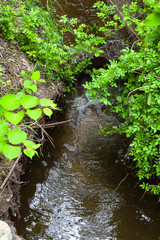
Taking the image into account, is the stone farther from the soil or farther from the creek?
the creek

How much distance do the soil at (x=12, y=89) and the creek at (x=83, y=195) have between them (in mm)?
270

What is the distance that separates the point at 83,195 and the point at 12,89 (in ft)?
5.80

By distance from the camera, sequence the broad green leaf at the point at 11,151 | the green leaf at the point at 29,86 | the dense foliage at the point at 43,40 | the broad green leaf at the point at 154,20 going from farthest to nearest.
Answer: the dense foliage at the point at 43,40, the broad green leaf at the point at 154,20, the green leaf at the point at 29,86, the broad green leaf at the point at 11,151

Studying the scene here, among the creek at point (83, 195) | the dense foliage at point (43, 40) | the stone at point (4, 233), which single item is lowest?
the creek at point (83, 195)

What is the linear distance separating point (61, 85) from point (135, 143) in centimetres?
193

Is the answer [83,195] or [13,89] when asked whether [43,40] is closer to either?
[13,89]

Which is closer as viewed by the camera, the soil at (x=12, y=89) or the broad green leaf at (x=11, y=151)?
the broad green leaf at (x=11, y=151)

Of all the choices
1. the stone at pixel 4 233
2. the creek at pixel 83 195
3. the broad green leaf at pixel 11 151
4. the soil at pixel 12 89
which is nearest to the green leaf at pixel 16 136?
the broad green leaf at pixel 11 151

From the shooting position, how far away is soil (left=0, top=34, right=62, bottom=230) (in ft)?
7.50

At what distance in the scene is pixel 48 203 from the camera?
2820 mm

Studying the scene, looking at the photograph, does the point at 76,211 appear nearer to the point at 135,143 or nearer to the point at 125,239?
the point at 125,239

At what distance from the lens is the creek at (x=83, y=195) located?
8.60ft

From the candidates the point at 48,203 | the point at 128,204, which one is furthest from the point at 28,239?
the point at 128,204

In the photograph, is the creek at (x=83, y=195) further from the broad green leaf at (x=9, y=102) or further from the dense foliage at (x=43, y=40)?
the broad green leaf at (x=9, y=102)
